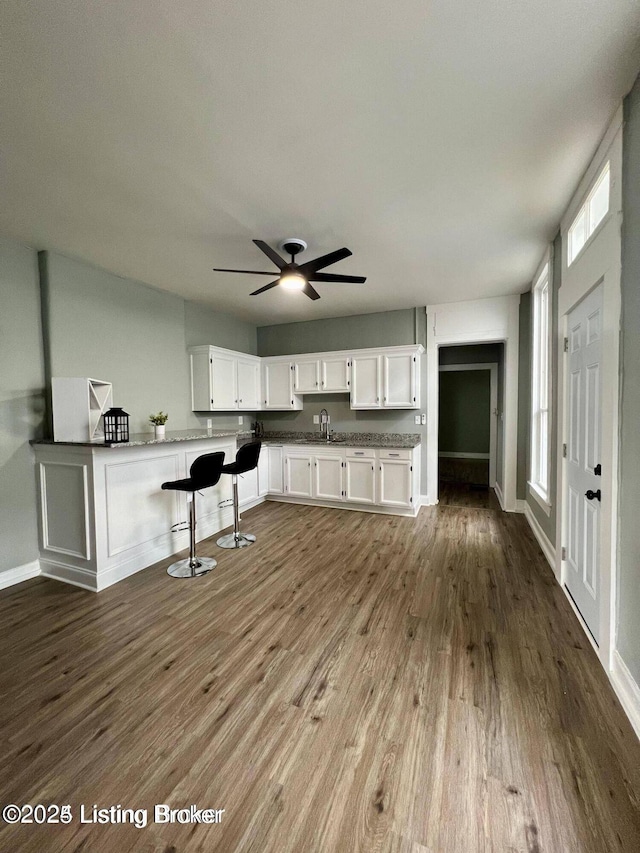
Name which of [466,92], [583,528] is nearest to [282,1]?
[466,92]

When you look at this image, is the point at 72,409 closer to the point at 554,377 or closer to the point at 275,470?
the point at 275,470

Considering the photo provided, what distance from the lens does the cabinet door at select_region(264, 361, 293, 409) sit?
5559mm

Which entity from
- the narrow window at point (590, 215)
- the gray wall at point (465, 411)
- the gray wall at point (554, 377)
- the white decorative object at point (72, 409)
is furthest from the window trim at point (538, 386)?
the white decorative object at point (72, 409)

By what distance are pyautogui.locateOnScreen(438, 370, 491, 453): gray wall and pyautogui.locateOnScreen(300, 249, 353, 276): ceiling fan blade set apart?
17.8ft

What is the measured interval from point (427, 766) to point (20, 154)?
3.60 metres

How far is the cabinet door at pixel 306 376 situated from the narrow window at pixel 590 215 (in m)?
3.32

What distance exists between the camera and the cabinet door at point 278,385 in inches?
219

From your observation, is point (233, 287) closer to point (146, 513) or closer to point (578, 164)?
point (146, 513)

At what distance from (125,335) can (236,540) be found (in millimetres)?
2507

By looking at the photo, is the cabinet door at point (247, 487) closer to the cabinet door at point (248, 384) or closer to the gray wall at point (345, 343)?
the cabinet door at point (248, 384)

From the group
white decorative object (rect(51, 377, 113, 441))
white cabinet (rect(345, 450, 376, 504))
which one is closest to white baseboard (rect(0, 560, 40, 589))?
white decorative object (rect(51, 377, 113, 441))

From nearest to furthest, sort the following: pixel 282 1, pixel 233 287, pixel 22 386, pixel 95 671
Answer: pixel 282 1 < pixel 95 671 < pixel 22 386 < pixel 233 287

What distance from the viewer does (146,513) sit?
3232 millimetres

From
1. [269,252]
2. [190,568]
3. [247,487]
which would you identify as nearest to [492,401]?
[247,487]
